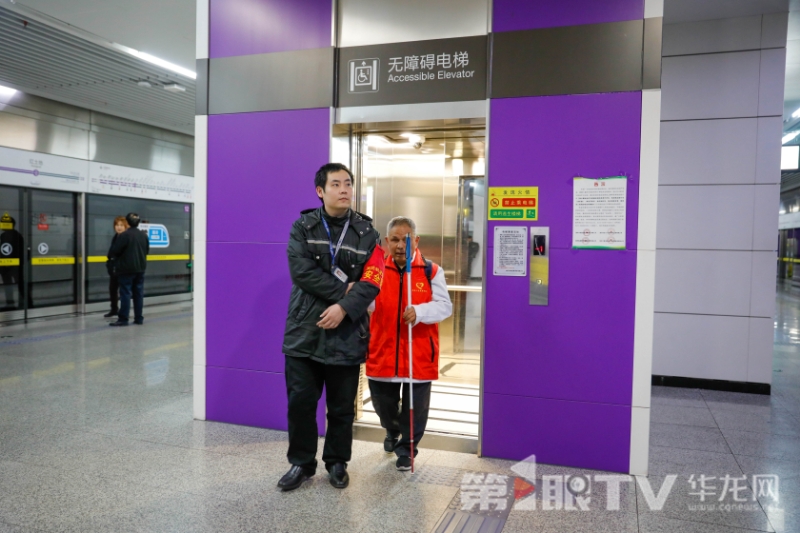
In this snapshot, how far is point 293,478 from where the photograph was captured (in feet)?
10.3

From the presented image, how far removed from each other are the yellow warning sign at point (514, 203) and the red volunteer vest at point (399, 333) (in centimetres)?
53

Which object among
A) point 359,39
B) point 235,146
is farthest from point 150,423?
point 359,39

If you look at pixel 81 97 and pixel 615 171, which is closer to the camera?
pixel 615 171

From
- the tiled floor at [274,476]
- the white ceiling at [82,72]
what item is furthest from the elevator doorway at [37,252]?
the tiled floor at [274,476]

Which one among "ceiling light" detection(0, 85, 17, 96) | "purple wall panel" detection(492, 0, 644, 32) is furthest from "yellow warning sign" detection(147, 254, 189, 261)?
"purple wall panel" detection(492, 0, 644, 32)

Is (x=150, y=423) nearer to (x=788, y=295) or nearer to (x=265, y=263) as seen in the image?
(x=265, y=263)

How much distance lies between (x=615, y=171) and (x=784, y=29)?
12.0 ft

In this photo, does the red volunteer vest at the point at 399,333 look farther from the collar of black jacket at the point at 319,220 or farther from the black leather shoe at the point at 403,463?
the black leather shoe at the point at 403,463

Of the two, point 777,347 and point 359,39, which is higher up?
point 359,39

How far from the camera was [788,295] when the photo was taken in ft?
60.1

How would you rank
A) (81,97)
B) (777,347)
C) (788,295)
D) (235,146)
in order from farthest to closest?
(788,295)
(81,97)
(777,347)
(235,146)

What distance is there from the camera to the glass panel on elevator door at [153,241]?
10367 mm

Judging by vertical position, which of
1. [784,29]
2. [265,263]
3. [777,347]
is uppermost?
[784,29]

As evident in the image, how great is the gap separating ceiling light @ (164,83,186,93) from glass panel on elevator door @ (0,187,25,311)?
2.87m
